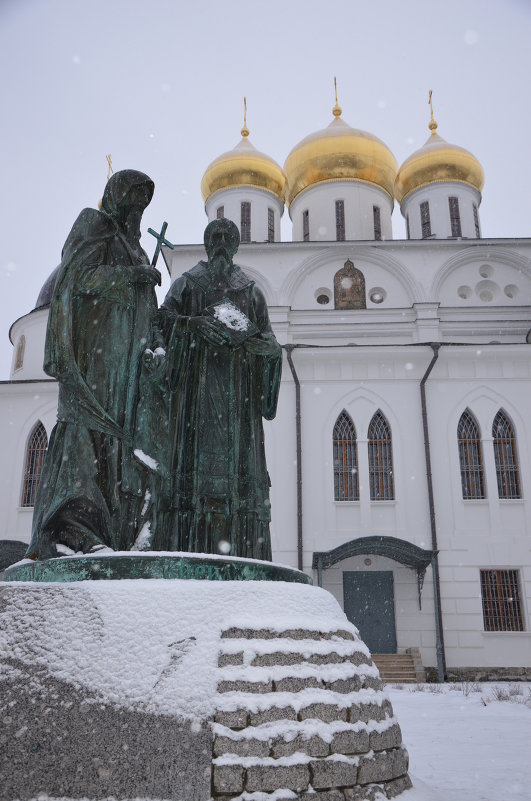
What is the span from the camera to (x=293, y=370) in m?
17.3

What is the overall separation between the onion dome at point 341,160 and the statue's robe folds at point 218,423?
64.7 ft

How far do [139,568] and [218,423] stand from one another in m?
1.07

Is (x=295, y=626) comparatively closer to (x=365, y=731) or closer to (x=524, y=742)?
(x=365, y=731)

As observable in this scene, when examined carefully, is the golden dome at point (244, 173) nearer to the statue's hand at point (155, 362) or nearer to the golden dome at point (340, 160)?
the golden dome at point (340, 160)

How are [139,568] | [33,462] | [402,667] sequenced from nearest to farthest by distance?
[139,568] → [402,667] → [33,462]

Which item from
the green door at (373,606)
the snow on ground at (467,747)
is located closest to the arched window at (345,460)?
the green door at (373,606)

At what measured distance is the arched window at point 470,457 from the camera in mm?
16547

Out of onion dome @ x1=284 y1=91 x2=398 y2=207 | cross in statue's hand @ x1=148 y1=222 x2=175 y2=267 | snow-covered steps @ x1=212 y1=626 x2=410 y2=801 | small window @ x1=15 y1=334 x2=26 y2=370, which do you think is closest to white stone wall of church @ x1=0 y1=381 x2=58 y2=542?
small window @ x1=15 y1=334 x2=26 y2=370

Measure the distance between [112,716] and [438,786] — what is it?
223 cm

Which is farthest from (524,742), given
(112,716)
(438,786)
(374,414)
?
(374,414)

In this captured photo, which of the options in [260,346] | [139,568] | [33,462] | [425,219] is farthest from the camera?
[425,219]

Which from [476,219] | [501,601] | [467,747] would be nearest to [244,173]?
[476,219]

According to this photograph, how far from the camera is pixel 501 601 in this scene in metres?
15.8

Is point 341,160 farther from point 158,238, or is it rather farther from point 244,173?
point 158,238
